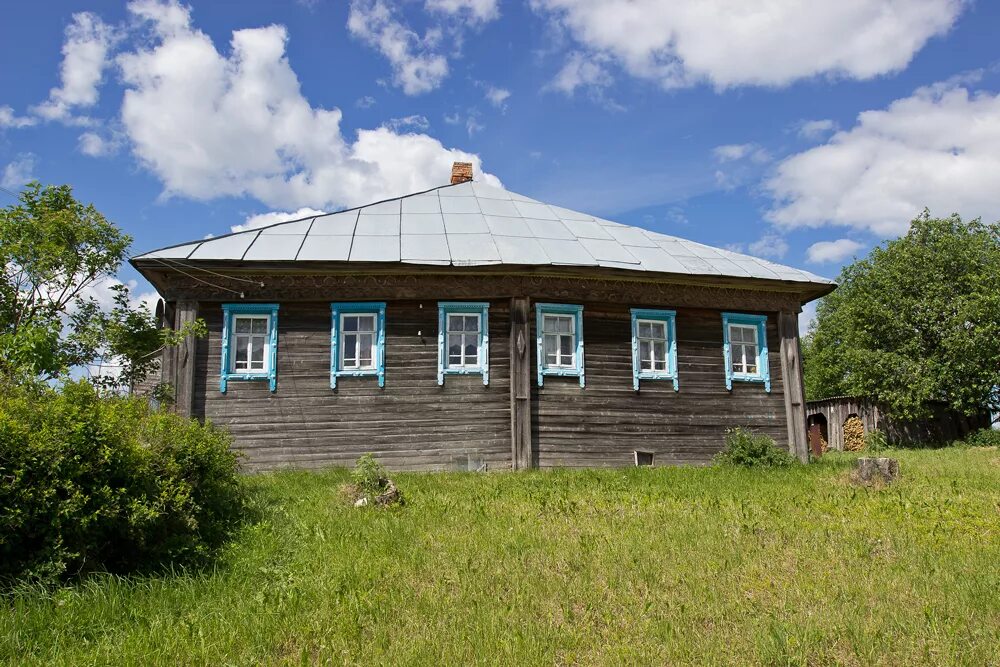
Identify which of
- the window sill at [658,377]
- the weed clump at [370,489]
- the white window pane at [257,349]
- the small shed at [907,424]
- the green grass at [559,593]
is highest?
the white window pane at [257,349]

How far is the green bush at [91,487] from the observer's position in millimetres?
5363

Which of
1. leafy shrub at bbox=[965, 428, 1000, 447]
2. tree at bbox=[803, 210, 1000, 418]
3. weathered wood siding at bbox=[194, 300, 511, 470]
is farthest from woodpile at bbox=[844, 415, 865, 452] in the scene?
weathered wood siding at bbox=[194, 300, 511, 470]

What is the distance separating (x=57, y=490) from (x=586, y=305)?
32.7ft

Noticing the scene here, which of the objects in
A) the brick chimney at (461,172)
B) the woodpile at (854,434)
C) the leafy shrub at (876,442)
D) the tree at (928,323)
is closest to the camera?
the brick chimney at (461,172)

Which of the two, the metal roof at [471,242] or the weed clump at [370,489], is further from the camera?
the metal roof at [471,242]

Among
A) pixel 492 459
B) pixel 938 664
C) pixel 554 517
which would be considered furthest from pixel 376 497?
pixel 938 664

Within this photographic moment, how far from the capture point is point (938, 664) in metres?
4.23

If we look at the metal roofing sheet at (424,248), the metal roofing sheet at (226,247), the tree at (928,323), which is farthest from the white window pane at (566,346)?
the tree at (928,323)

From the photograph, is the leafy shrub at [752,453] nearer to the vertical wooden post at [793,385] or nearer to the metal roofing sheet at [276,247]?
the vertical wooden post at [793,385]

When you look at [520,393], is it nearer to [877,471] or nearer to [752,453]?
[752,453]

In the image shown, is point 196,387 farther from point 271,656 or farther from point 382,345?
point 271,656

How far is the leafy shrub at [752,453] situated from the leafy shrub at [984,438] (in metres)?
15.3

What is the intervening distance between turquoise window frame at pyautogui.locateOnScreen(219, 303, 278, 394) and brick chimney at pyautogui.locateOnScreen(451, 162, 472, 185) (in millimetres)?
6787

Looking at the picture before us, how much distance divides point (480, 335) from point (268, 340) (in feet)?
12.4
